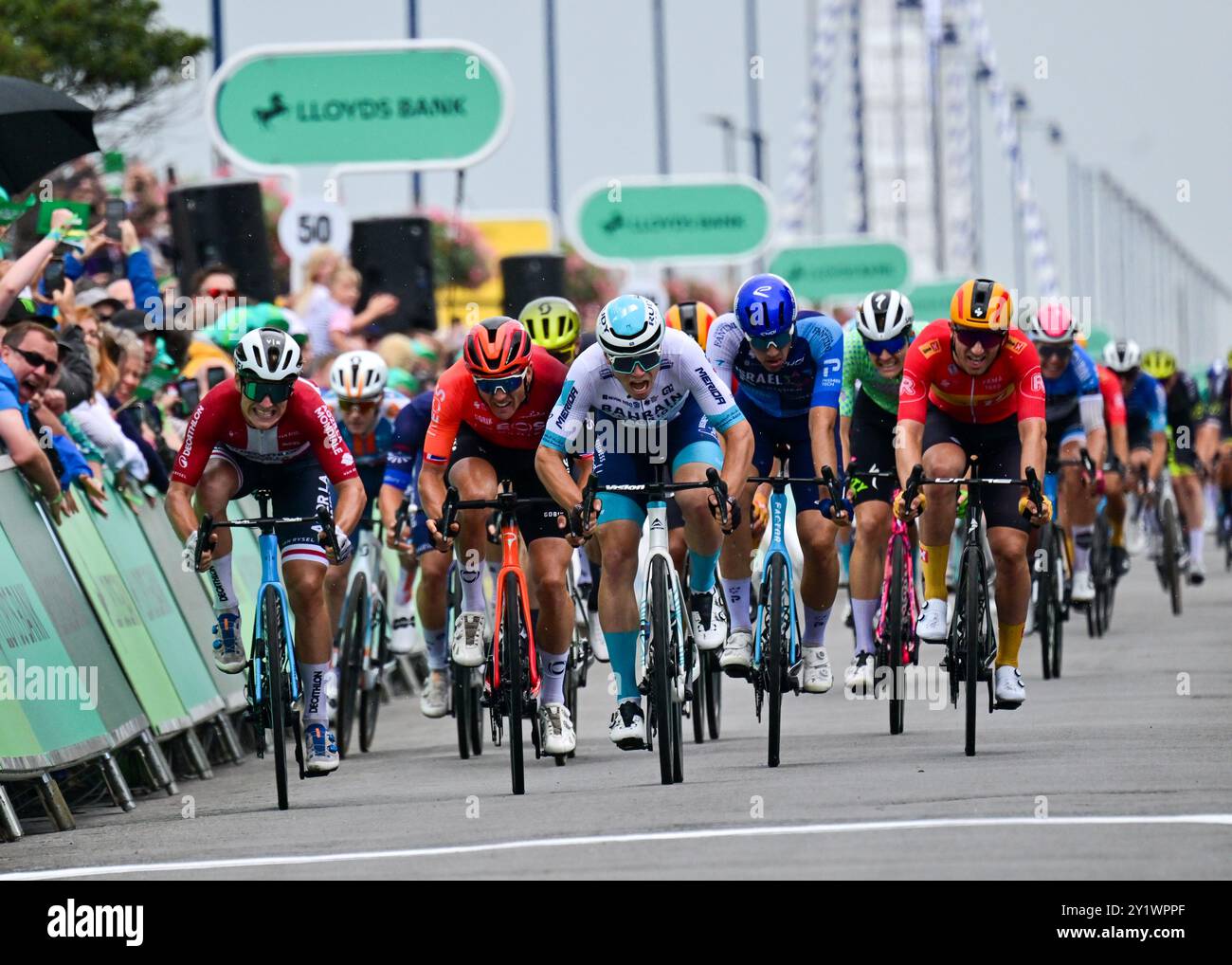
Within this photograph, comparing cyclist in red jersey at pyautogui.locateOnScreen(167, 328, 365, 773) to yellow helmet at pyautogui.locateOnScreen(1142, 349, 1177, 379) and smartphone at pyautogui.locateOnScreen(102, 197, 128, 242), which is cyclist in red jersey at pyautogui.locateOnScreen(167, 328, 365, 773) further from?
yellow helmet at pyautogui.locateOnScreen(1142, 349, 1177, 379)

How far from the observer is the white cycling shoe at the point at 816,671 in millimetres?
12703

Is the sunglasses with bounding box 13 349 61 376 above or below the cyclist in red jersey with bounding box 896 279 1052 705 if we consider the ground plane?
above

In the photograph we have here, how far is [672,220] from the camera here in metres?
37.3

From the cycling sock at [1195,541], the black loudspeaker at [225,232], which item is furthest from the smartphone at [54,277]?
the cycling sock at [1195,541]

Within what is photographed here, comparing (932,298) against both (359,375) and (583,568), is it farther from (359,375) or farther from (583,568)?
(359,375)

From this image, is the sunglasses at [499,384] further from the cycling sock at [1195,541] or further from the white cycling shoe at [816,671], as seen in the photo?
the cycling sock at [1195,541]

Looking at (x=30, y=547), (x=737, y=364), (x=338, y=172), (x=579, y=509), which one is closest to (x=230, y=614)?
(x=30, y=547)

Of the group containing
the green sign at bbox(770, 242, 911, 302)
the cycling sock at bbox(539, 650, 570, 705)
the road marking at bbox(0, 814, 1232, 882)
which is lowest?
the road marking at bbox(0, 814, 1232, 882)

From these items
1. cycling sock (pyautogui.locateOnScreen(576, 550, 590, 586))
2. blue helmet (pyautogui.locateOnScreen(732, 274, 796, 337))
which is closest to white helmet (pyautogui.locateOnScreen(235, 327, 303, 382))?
blue helmet (pyautogui.locateOnScreen(732, 274, 796, 337))

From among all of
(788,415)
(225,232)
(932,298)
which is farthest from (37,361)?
(932,298)

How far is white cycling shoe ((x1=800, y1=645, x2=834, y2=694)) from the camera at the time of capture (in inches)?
500

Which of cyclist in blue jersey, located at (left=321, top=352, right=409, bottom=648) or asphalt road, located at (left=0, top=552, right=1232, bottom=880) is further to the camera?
cyclist in blue jersey, located at (left=321, top=352, right=409, bottom=648)

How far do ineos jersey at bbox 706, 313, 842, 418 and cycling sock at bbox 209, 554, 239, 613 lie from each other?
98.3 inches

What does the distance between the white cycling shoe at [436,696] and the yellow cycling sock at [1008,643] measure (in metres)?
2.96
